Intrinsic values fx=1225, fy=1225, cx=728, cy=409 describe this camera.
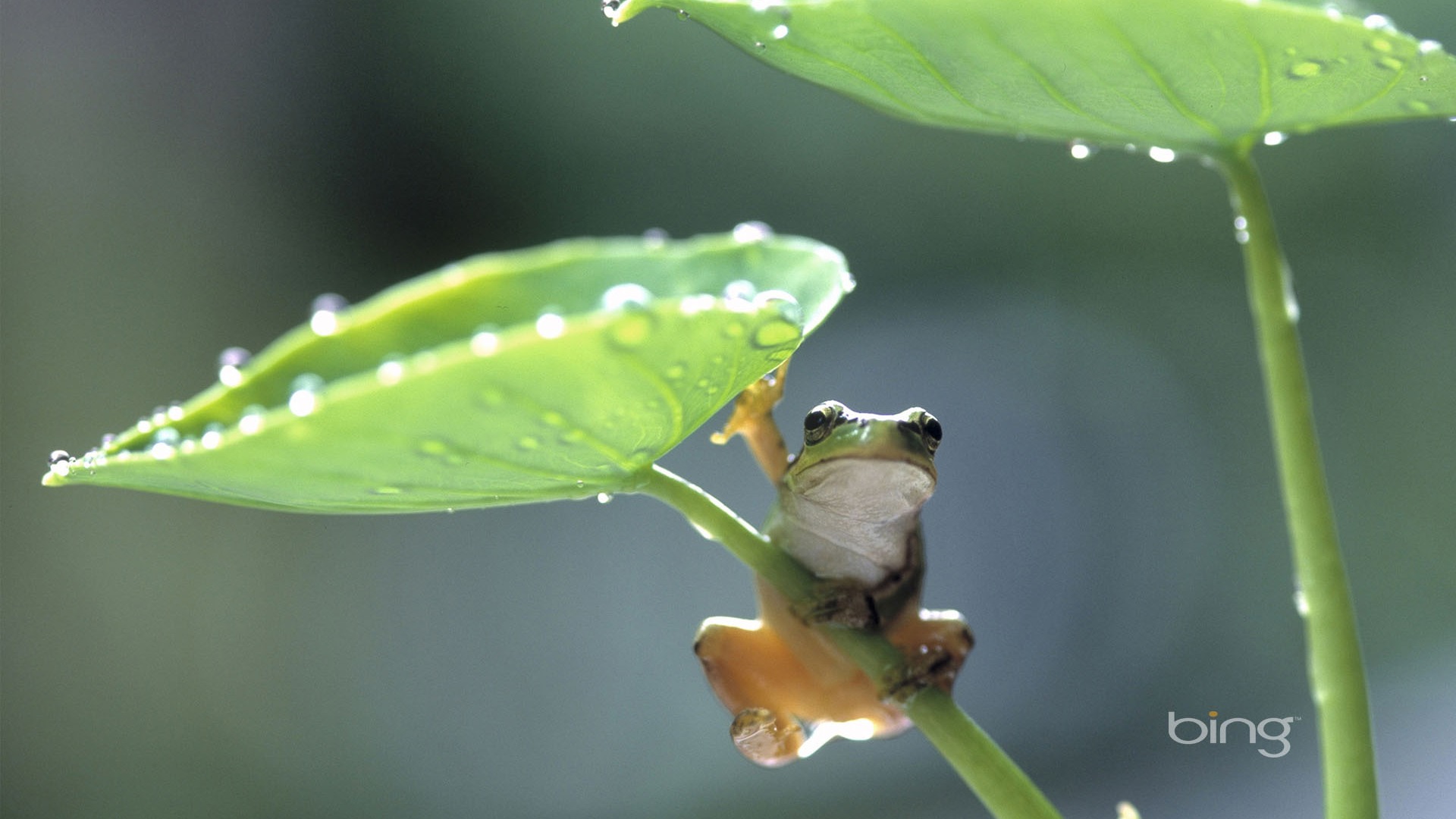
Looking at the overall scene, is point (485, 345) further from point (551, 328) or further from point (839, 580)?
point (839, 580)

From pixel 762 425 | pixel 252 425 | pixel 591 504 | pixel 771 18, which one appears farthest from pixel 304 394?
pixel 591 504

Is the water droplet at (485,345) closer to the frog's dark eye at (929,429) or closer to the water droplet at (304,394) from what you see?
the water droplet at (304,394)

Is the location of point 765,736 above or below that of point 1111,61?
below

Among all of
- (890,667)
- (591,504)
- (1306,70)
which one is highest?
(591,504)

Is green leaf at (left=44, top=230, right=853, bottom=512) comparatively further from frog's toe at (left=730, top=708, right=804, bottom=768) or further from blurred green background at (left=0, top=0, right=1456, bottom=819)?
blurred green background at (left=0, top=0, right=1456, bottom=819)

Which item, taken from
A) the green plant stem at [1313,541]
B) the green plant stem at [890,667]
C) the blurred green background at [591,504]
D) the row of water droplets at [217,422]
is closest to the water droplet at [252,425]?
the row of water droplets at [217,422]

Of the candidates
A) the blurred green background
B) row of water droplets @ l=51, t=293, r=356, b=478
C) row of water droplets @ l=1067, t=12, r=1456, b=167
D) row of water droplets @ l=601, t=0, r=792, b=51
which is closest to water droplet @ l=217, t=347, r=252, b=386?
row of water droplets @ l=51, t=293, r=356, b=478

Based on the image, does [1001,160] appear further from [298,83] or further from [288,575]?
[288,575]

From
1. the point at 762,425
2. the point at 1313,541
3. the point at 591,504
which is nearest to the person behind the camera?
the point at 1313,541
